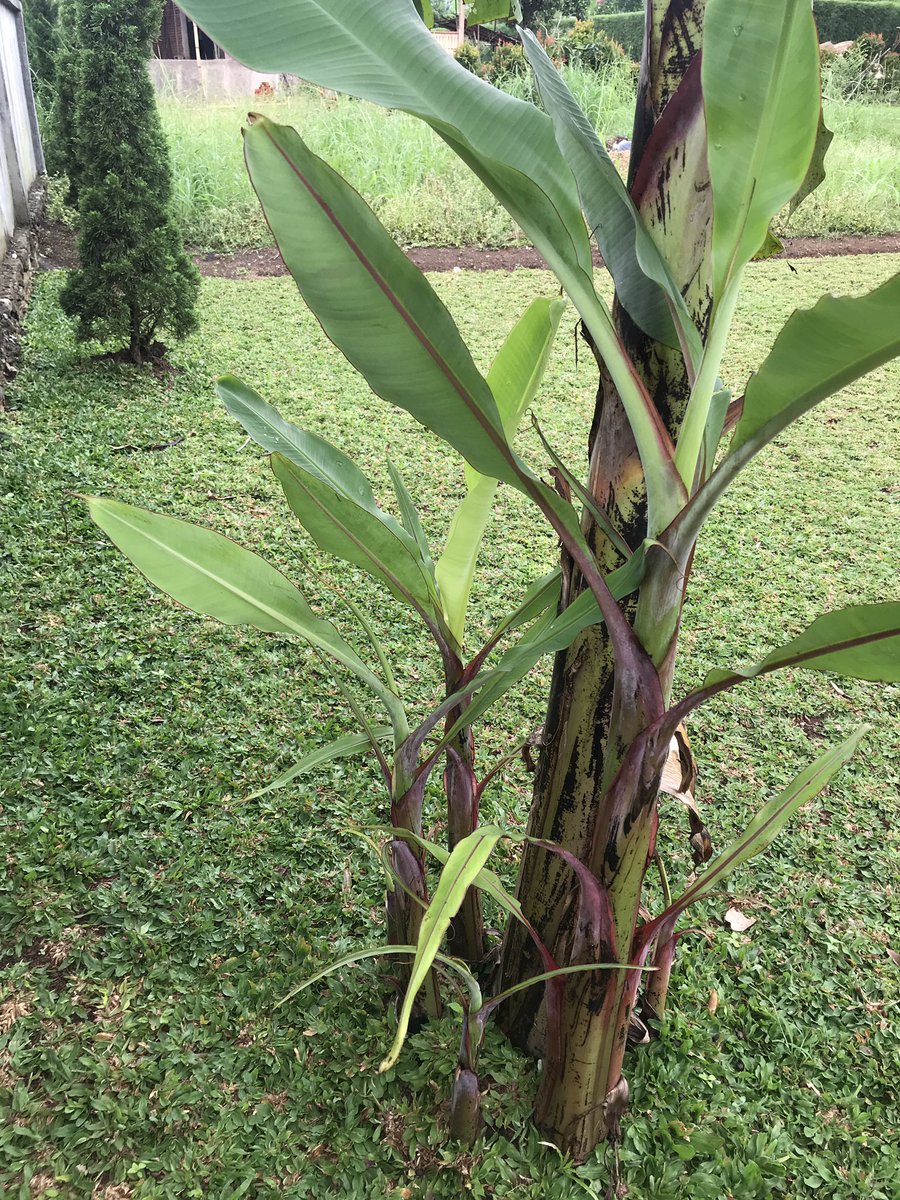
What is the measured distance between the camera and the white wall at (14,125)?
511cm

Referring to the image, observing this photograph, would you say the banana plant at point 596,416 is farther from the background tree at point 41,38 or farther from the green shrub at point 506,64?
the green shrub at point 506,64

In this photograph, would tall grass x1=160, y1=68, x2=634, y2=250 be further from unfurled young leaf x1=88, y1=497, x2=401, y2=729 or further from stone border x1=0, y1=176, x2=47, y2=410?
unfurled young leaf x1=88, y1=497, x2=401, y2=729

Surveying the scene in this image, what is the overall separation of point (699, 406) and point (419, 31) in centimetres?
42

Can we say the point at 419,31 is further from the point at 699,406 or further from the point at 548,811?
the point at 548,811

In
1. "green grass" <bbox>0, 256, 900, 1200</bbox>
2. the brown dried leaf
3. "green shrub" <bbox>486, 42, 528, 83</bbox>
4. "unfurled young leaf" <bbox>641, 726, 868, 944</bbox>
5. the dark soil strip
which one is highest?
"green shrub" <bbox>486, 42, 528, 83</bbox>

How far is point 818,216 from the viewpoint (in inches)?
269

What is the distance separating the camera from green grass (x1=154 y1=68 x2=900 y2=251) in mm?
6457

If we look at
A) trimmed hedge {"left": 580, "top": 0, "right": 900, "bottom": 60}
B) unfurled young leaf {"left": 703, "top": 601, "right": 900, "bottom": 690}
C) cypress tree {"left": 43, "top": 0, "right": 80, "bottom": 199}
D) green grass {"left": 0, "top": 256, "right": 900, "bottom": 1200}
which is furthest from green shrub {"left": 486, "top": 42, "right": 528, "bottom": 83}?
unfurled young leaf {"left": 703, "top": 601, "right": 900, "bottom": 690}

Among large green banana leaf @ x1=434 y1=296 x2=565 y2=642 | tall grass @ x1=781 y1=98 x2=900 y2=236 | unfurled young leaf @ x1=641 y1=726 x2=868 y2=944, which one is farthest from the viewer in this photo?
tall grass @ x1=781 y1=98 x2=900 y2=236

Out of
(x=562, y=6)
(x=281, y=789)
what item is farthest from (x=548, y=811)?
(x=562, y=6)

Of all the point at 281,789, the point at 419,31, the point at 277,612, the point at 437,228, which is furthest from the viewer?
the point at 437,228

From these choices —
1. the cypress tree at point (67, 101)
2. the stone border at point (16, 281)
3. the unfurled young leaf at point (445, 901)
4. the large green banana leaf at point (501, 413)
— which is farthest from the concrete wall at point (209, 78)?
the unfurled young leaf at point (445, 901)

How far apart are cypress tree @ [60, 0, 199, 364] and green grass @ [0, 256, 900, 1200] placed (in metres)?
1.03

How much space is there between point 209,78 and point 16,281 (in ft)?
29.1
